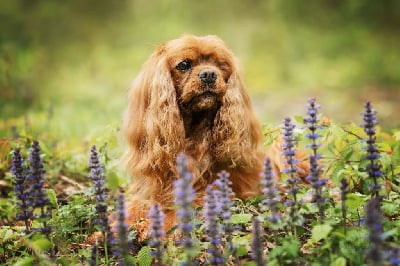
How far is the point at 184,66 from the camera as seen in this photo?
3531mm

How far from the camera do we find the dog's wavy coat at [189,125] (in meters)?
3.35

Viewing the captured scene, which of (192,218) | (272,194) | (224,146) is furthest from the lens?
(224,146)

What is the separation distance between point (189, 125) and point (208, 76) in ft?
1.26

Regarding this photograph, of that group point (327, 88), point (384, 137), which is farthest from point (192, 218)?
point (327, 88)

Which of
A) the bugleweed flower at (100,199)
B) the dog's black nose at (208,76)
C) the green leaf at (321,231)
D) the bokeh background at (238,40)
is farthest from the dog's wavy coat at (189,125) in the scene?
the bokeh background at (238,40)

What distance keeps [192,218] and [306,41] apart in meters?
11.7

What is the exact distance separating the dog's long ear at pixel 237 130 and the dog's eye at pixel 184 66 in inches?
12.0

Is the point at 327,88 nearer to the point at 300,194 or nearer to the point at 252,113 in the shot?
the point at 252,113

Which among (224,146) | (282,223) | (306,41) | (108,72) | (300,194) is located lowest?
(282,223)

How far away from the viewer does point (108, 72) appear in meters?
12.7

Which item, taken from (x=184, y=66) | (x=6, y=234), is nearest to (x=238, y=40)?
(x=184, y=66)

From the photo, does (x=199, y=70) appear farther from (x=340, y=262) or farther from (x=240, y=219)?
(x=340, y=262)

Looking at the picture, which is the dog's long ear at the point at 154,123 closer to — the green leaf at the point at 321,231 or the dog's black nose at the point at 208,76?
the dog's black nose at the point at 208,76

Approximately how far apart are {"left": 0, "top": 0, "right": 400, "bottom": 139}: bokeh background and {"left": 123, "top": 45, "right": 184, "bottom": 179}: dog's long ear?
303 inches
